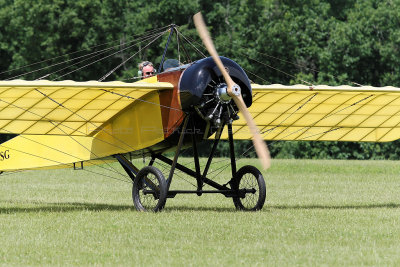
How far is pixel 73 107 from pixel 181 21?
1548 inches

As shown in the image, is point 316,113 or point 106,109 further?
point 316,113

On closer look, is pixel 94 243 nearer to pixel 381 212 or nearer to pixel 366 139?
pixel 381 212

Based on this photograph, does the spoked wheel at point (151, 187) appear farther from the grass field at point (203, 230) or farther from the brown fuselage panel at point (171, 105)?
the brown fuselage panel at point (171, 105)

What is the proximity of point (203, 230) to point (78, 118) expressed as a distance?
4.70 meters

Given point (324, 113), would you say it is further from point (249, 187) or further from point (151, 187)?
point (151, 187)

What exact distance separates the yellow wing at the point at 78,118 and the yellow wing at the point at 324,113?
6.81 ft

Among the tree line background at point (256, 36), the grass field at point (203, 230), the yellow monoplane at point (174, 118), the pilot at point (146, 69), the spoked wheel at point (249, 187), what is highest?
the tree line background at point (256, 36)

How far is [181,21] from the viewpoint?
53531 mm

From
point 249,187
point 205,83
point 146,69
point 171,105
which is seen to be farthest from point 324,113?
point 205,83

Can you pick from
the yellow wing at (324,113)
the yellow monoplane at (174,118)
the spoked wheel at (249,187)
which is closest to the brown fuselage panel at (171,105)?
the yellow monoplane at (174,118)

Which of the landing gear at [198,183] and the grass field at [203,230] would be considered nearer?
the grass field at [203,230]

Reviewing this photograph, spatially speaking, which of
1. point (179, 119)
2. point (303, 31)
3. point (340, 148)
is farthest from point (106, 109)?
point (303, 31)

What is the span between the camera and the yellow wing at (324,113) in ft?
50.1

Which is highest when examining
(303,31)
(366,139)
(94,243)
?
(303,31)
